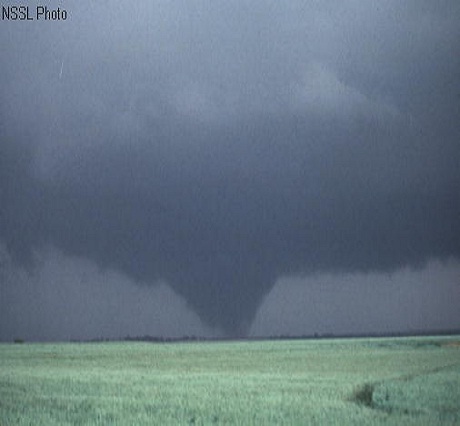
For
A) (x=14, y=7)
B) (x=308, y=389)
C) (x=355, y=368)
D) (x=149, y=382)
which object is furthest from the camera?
(x=355, y=368)

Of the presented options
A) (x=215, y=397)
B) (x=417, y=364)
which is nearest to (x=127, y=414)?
(x=215, y=397)

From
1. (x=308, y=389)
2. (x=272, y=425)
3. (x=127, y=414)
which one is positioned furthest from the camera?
(x=308, y=389)

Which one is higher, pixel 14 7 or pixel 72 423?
pixel 14 7

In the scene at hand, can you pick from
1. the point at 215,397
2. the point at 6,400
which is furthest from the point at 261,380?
the point at 6,400

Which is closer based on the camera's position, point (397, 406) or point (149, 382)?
point (397, 406)

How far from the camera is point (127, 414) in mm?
12859

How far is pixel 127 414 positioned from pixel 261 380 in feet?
22.9

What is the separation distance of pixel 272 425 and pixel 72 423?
11.3ft

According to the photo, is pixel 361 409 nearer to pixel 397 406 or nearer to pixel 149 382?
pixel 397 406

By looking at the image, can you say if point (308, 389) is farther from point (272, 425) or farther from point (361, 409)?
point (272, 425)

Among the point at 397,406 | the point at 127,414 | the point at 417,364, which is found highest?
the point at 397,406

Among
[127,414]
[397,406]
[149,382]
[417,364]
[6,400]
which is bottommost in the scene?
[417,364]

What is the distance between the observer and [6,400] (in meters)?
14.9

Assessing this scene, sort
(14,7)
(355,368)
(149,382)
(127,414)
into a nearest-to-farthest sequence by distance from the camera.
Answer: (127,414), (14,7), (149,382), (355,368)
